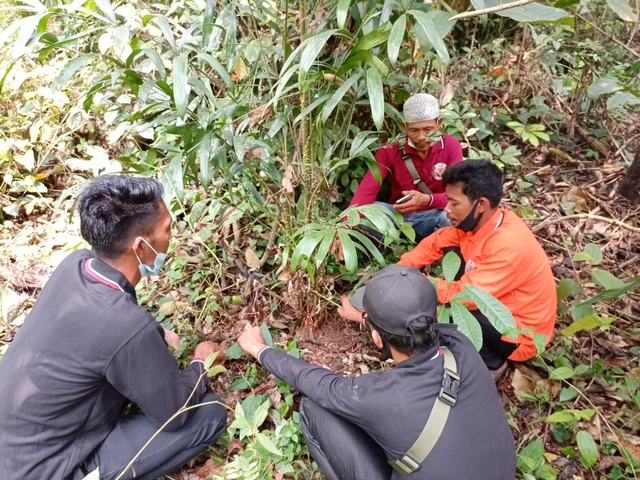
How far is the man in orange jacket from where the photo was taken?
2.17 meters

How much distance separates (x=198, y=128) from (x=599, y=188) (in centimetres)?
370

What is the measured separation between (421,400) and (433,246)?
1.39 metres

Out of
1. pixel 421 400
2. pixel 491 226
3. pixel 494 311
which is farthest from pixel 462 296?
pixel 491 226

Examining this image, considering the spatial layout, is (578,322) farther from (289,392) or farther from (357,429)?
(289,392)

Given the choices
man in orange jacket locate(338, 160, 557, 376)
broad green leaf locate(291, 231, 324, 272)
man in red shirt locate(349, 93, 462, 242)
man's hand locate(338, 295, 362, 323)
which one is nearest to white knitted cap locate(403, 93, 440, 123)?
man in red shirt locate(349, 93, 462, 242)

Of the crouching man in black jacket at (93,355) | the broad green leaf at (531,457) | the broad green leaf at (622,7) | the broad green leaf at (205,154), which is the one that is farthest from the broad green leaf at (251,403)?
the broad green leaf at (622,7)

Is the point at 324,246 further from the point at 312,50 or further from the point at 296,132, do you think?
the point at 296,132

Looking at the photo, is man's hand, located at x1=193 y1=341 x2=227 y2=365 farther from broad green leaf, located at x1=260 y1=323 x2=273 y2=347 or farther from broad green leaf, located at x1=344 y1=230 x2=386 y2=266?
broad green leaf, located at x1=344 y1=230 x2=386 y2=266

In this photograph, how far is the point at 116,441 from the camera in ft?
6.20

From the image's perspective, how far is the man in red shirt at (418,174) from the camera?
9.61ft

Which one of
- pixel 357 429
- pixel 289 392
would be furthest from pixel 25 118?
pixel 357 429

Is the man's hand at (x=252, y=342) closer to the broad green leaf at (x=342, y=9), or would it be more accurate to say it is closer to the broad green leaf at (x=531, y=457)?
the broad green leaf at (x=531, y=457)

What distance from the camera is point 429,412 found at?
147 centimetres

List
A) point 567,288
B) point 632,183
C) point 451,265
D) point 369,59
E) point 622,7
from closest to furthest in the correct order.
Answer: point 622,7 → point 369,59 → point 451,265 → point 567,288 → point 632,183
